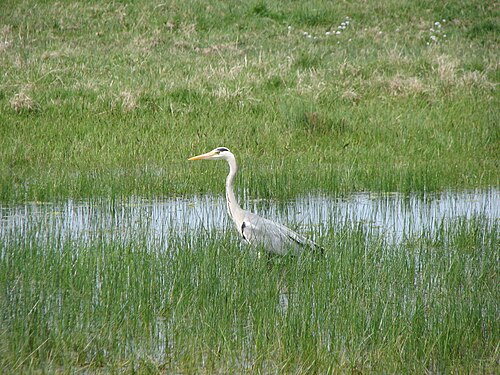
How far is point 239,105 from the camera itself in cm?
1195

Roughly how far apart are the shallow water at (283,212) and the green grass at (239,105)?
0.29m

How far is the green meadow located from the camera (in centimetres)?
467

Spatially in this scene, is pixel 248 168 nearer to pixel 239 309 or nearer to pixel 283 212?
pixel 283 212

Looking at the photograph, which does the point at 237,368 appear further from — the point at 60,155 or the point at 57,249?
the point at 60,155

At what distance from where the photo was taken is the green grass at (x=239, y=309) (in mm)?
4496

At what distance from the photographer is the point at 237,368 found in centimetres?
448

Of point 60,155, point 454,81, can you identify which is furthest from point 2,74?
point 454,81

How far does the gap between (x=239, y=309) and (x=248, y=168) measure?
4.74 m

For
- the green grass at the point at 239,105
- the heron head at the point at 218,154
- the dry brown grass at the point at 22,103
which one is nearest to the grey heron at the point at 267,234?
the heron head at the point at 218,154

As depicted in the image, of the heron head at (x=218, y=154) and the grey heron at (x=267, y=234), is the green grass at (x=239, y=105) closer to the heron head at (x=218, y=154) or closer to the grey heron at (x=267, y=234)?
the heron head at (x=218, y=154)

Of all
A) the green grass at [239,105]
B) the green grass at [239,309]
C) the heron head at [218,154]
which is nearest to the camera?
the green grass at [239,309]

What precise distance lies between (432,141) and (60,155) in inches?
182

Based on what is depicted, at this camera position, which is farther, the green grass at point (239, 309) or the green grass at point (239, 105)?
the green grass at point (239, 105)

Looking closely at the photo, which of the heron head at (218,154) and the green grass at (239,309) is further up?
the heron head at (218,154)
